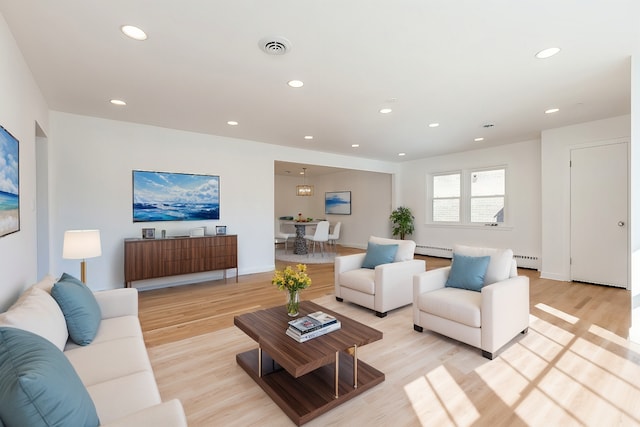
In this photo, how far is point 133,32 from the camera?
2180 mm

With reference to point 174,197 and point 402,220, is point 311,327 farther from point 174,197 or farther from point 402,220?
point 402,220

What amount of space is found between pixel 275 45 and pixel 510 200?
5.74 metres

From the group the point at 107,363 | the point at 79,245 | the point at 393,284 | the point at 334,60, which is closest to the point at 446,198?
the point at 393,284

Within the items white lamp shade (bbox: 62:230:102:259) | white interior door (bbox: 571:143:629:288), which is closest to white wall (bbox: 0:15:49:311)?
white lamp shade (bbox: 62:230:102:259)

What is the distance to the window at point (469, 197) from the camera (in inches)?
249

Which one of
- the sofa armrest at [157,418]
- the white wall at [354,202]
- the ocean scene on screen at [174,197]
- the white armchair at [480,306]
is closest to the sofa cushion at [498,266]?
the white armchair at [480,306]

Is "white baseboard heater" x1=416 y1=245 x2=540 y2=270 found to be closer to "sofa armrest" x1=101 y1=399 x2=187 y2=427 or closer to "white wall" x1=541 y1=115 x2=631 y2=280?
"white wall" x1=541 y1=115 x2=631 y2=280

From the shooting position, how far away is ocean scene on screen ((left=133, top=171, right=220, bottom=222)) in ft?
15.0

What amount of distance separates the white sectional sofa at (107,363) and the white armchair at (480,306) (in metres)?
2.32

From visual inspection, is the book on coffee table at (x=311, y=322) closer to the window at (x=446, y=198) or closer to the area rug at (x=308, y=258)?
the area rug at (x=308, y=258)

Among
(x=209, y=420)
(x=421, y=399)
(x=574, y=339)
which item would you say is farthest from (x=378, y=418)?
(x=574, y=339)

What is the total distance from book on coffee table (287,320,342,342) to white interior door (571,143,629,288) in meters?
4.88

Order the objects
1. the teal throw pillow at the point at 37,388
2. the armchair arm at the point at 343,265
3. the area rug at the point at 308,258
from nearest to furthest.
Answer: the teal throw pillow at the point at 37,388 → the armchair arm at the point at 343,265 → the area rug at the point at 308,258

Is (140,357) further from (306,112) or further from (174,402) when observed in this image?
(306,112)
